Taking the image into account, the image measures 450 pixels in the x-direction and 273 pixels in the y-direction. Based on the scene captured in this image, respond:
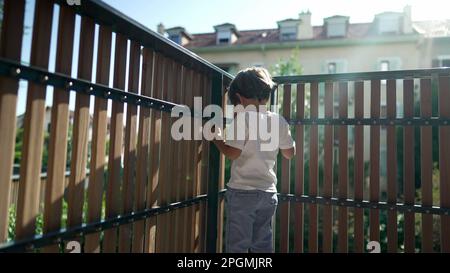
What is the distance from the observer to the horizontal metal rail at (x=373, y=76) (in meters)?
2.54

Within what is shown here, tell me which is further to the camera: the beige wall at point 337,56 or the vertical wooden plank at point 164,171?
the beige wall at point 337,56

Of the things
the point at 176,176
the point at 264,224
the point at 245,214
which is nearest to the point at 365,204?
the point at 264,224

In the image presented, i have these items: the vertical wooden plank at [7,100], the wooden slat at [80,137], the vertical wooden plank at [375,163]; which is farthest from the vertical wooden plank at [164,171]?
the vertical wooden plank at [375,163]

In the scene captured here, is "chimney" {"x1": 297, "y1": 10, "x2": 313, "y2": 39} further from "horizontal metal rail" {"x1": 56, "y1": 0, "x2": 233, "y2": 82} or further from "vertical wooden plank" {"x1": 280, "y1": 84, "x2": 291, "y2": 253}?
"horizontal metal rail" {"x1": 56, "y1": 0, "x2": 233, "y2": 82}

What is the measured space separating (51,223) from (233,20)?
20231mm

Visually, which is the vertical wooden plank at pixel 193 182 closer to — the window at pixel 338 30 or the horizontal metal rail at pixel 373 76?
the horizontal metal rail at pixel 373 76

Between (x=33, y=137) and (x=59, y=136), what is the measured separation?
4.9 inches

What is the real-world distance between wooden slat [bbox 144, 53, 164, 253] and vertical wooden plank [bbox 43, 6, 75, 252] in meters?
0.62

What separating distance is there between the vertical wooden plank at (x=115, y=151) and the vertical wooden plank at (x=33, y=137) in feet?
1.38

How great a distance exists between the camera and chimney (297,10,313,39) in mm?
19000
